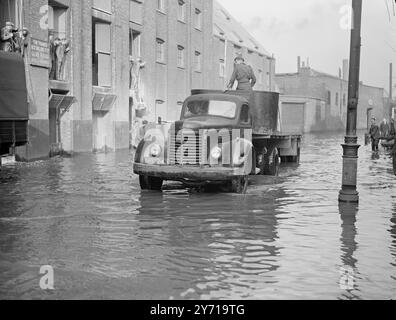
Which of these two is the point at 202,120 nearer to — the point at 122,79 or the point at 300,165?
the point at 300,165

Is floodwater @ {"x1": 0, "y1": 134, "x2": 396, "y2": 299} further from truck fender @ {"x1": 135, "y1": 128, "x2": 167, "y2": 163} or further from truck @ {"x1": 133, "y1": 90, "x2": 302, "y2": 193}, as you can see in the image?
truck fender @ {"x1": 135, "y1": 128, "x2": 167, "y2": 163}

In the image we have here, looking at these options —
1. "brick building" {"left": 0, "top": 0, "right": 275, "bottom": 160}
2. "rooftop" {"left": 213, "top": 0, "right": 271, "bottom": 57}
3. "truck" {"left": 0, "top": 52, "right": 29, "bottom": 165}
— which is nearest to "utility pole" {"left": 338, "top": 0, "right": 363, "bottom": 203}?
"truck" {"left": 0, "top": 52, "right": 29, "bottom": 165}

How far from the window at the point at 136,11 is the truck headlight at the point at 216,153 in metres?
18.8

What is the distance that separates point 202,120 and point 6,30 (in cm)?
942

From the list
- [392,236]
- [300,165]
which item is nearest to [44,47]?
[300,165]

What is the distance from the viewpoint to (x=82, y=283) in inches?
212

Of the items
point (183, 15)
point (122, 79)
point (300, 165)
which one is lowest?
point (300, 165)

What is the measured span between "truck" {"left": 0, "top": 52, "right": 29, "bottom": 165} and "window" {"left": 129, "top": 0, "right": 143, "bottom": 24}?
577 inches

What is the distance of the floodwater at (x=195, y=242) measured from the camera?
533 cm

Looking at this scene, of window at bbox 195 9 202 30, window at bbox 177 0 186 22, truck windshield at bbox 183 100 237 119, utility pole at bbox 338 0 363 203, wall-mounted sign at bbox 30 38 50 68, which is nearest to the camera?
utility pole at bbox 338 0 363 203

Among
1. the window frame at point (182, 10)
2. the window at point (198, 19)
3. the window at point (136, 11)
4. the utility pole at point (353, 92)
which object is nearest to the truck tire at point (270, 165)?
the utility pole at point (353, 92)

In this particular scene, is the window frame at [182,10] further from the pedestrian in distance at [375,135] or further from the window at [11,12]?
the window at [11,12]

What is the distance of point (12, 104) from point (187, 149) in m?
5.25

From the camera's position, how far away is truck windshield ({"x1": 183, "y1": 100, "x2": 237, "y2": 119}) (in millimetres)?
12719
